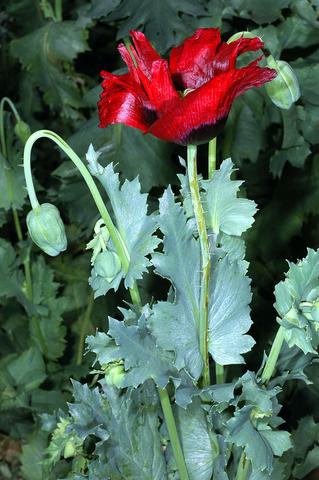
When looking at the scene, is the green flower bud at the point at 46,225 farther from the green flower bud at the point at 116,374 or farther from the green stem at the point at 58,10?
the green stem at the point at 58,10

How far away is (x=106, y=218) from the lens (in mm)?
497

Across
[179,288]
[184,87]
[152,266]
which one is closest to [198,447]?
[179,288]

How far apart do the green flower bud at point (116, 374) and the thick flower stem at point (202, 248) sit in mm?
55

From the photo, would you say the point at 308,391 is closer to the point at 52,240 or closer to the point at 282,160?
the point at 282,160

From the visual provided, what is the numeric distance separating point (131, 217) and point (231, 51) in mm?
129

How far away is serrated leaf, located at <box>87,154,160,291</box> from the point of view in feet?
1.69

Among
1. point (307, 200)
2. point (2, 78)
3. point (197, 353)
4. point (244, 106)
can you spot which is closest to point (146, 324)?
point (197, 353)

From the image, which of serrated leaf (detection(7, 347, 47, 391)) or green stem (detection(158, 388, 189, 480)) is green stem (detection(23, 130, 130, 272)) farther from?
serrated leaf (detection(7, 347, 47, 391))

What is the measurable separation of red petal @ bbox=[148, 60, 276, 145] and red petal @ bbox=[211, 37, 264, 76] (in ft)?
0.04

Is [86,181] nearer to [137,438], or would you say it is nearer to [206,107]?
[206,107]

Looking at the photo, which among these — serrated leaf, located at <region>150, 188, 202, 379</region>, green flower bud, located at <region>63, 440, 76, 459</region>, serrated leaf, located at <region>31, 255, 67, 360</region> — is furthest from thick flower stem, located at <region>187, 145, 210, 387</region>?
serrated leaf, located at <region>31, 255, 67, 360</region>

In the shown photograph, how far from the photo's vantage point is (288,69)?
1.78ft

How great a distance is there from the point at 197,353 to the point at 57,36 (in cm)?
67

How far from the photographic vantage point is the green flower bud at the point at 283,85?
54 cm
